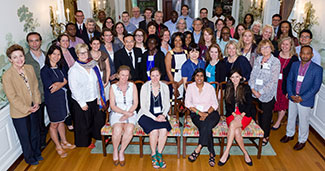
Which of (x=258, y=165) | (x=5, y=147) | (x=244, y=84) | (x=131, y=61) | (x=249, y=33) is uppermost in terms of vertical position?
(x=249, y=33)

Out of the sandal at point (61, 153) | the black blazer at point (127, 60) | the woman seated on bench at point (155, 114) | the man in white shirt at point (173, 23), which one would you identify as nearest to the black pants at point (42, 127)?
the sandal at point (61, 153)

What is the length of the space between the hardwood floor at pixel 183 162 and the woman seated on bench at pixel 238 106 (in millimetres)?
188

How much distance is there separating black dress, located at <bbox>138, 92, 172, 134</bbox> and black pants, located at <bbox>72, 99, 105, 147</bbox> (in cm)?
81

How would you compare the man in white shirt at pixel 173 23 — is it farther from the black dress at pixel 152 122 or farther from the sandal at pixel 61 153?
the sandal at pixel 61 153

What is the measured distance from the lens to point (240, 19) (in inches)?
426

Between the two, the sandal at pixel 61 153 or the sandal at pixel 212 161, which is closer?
the sandal at pixel 212 161

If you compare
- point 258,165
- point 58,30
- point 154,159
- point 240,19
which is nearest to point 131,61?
point 154,159

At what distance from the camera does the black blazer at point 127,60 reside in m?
4.60

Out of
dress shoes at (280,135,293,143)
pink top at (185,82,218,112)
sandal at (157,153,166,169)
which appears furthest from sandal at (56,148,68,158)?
dress shoes at (280,135,293,143)

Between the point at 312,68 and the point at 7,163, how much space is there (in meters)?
4.79

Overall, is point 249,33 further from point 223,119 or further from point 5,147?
point 5,147

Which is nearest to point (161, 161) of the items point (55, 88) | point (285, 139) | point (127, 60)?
point (127, 60)

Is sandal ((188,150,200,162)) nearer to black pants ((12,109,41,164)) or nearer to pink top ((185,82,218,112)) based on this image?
pink top ((185,82,218,112))

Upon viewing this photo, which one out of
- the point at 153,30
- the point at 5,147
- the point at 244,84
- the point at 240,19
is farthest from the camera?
the point at 240,19
